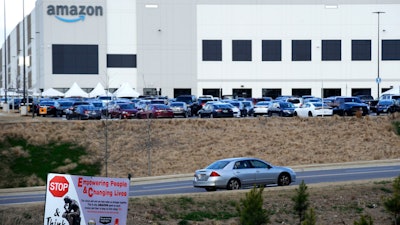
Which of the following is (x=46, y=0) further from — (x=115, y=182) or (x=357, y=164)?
(x=115, y=182)

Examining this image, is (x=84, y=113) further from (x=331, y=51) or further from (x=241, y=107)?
(x=331, y=51)

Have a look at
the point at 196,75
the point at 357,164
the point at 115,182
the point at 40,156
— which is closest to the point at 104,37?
the point at 196,75

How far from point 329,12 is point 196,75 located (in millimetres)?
18438

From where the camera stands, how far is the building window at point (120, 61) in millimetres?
91938

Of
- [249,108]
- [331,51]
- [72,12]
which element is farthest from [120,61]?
[249,108]

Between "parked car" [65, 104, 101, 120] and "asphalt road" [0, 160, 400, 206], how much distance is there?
2085cm

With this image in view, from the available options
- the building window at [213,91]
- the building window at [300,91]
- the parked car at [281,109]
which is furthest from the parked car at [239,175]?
the building window at [300,91]

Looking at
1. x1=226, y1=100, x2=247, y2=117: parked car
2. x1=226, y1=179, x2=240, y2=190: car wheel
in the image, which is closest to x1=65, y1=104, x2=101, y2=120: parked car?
x1=226, y1=100, x2=247, y2=117: parked car

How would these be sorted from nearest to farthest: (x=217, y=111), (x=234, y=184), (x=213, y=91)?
(x=234, y=184), (x=217, y=111), (x=213, y=91)

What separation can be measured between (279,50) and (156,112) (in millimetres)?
39426

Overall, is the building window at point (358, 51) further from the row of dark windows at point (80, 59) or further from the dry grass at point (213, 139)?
the dry grass at point (213, 139)

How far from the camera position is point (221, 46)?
92000mm

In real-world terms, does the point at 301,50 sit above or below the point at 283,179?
above

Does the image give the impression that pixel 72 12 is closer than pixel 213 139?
No
